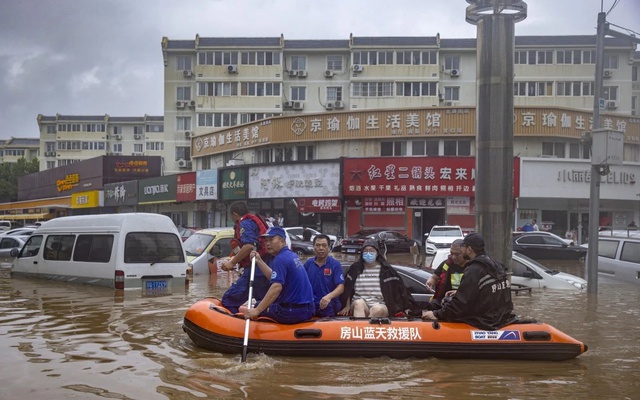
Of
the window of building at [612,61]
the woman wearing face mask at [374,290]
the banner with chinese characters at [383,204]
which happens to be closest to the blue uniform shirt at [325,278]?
the woman wearing face mask at [374,290]

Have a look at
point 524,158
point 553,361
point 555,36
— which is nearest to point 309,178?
point 524,158

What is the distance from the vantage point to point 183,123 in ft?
186

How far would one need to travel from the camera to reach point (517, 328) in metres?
7.79

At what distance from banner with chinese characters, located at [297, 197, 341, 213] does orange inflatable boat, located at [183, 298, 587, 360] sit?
→ 27.7 metres

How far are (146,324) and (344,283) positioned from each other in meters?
3.37

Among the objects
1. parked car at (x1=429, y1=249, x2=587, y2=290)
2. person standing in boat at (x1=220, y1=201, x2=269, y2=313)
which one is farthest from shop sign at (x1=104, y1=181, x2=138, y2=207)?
person standing in boat at (x1=220, y1=201, x2=269, y2=313)

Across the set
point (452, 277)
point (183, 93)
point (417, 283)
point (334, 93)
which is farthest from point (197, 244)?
point (183, 93)

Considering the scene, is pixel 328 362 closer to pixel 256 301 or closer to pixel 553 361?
pixel 256 301

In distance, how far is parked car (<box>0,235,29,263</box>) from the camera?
2312 cm

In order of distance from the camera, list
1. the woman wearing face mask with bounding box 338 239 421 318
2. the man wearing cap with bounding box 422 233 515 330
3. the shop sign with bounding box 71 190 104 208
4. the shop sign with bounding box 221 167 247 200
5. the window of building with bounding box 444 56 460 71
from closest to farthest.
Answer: the man wearing cap with bounding box 422 233 515 330 → the woman wearing face mask with bounding box 338 239 421 318 → the shop sign with bounding box 221 167 247 200 → the window of building with bounding box 444 56 460 71 → the shop sign with bounding box 71 190 104 208

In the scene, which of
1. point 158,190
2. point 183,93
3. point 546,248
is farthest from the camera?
point 183,93

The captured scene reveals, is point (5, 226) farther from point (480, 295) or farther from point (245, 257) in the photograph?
point (480, 295)

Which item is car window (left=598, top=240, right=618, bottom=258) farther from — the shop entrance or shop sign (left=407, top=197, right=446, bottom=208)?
the shop entrance

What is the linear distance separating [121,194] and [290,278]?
164 ft
